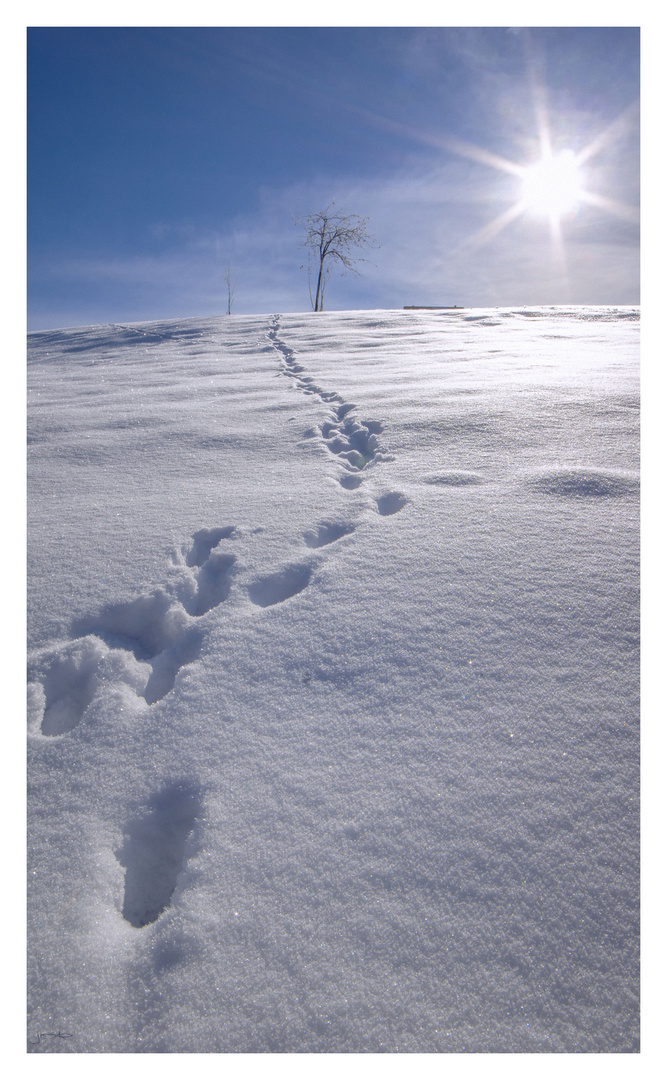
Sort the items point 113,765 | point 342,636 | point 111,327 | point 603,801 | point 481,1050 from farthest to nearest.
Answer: point 111,327, point 342,636, point 113,765, point 603,801, point 481,1050

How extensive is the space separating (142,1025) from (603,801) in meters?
0.80

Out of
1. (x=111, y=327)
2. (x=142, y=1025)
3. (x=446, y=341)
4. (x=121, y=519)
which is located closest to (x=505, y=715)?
(x=142, y=1025)

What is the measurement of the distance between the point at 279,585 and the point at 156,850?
72 cm

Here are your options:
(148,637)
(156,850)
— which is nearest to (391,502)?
(148,637)

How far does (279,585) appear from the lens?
1.44 metres

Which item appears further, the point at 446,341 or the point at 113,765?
the point at 446,341

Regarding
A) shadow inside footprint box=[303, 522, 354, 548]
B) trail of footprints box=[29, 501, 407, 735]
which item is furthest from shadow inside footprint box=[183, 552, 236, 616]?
shadow inside footprint box=[303, 522, 354, 548]

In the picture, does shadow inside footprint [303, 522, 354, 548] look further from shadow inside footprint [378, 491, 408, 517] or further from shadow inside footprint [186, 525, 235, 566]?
shadow inside footprint [186, 525, 235, 566]

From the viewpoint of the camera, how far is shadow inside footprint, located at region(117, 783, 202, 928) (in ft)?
2.76

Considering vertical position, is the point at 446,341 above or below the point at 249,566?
above

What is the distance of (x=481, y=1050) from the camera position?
669 millimetres

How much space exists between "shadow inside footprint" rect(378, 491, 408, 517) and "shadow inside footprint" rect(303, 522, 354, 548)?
0.17 metres

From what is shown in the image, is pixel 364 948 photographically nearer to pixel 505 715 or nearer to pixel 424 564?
pixel 505 715
